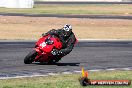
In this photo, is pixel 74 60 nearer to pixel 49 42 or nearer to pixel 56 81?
pixel 49 42

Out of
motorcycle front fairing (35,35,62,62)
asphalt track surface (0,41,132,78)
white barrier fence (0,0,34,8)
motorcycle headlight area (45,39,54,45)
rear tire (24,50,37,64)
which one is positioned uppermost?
motorcycle headlight area (45,39,54,45)

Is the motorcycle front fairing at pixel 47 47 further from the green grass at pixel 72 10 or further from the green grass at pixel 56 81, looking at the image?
the green grass at pixel 72 10

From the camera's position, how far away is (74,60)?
22.7 meters

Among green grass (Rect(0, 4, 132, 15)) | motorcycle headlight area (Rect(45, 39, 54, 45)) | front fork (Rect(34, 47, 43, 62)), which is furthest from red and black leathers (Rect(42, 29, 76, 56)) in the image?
green grass (Rect(0, 4, 132, 15))

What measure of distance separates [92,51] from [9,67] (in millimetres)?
8171

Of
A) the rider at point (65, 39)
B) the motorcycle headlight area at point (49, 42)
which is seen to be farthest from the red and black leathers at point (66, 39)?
the motorcycle headlight area at point (49, 42)

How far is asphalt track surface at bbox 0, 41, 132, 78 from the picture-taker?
62.1 ft

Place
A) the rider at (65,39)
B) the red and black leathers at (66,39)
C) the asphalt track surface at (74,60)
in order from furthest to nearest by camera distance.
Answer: the red and black leathers at (66,39), the rider at (65,39), the asphalt track surface at (74,60)

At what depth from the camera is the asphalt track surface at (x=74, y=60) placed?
18.9 meters

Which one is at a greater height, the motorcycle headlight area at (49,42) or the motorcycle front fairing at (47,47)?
the motorcycle headlight area at (49,42)

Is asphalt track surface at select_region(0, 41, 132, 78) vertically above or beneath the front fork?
beneath

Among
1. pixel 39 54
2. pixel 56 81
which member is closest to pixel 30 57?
pixel 39 54

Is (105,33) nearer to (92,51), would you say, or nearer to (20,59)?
(92,51)

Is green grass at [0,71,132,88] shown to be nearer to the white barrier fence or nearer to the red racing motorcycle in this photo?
the red racing motorcycle
